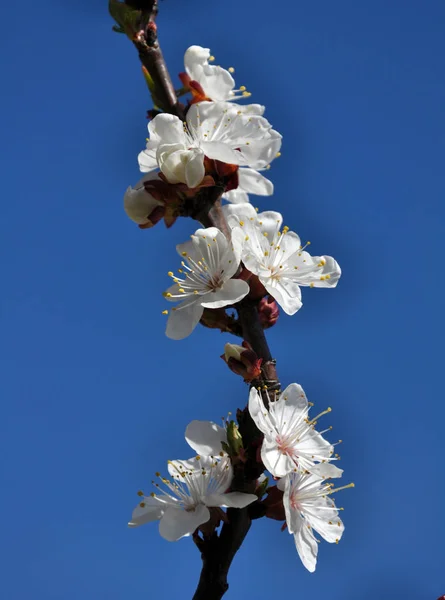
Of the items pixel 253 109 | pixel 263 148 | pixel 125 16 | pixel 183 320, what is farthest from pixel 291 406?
pixel 125 16

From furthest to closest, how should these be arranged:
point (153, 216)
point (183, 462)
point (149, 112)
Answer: point (149, 112) → point (153, 216) → point (183, 462)

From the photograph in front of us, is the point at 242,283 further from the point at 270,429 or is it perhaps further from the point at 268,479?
the point at 268,479

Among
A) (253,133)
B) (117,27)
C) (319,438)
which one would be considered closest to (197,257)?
(253,133)

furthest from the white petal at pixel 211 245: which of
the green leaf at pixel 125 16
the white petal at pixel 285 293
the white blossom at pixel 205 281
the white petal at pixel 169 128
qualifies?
the green leaf at pixel 125 16

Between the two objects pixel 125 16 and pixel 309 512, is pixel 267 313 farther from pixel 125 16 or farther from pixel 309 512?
pixel 125 16

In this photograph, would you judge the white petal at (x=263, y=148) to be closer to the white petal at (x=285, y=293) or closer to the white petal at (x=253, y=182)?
the white petal at (x=253, y=182)

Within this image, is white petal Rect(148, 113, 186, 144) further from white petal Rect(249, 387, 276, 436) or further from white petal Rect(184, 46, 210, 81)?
white petal Rect(249, 387, 276, 436)

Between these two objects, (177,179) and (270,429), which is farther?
(177,179)
